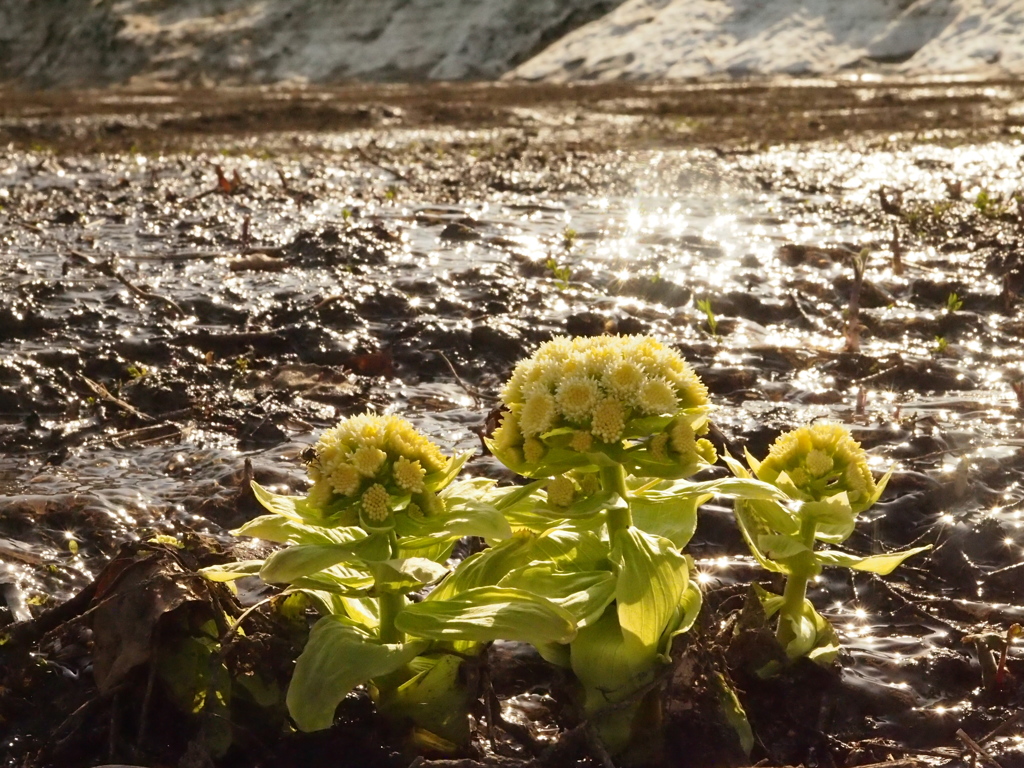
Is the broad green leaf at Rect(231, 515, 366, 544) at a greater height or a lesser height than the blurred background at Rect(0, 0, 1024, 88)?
lesser

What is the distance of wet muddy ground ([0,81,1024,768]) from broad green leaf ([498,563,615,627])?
0.29 meters

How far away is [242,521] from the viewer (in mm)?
3881

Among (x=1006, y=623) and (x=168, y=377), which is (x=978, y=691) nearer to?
(x=1006, y=623)

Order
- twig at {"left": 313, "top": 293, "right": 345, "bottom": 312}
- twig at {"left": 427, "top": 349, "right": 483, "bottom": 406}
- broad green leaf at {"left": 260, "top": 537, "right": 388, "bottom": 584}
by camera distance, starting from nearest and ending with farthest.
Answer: broad green leaf at {"left": 260, "top": 537, "right": 388, "bottom": 584} < twig at {"left": 427, "top": 349, "right": 483, "bottom": 406} < twig at {"left": 313, "top": 293, "right": 345, "bottom": 312}

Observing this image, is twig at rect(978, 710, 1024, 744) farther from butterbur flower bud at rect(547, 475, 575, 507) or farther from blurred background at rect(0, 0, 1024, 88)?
blurred background at rect(0, 0, 1024, 88)

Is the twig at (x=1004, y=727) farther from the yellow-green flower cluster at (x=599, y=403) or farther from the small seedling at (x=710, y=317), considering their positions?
the small seedling at (x=710, y=317)

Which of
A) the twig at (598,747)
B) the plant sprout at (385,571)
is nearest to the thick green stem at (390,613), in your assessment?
the plant sprout at (385,571)

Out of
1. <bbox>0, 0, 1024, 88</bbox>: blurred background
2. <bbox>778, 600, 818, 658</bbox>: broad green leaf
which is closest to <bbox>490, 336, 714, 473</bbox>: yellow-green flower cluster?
<bbox>778, 600, 818, 658</bbox>: broad green leaf

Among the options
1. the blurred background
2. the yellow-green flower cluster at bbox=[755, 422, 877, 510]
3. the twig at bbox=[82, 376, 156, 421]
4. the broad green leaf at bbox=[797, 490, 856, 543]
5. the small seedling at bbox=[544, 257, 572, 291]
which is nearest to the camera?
the broad green leaf at bbox=[797, 490, 856, 543]

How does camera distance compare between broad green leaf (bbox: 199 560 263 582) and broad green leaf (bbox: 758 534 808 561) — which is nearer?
broad green leaf (bbox: 199 560 263 582)

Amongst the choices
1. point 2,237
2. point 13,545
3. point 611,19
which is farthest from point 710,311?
point 611,19

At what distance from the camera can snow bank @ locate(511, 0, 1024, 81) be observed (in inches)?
917

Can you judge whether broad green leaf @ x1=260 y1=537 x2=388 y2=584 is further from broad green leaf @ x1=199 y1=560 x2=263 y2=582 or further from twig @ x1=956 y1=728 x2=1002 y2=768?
twig @ x1=956 y1=728 x2=1002 y2=768

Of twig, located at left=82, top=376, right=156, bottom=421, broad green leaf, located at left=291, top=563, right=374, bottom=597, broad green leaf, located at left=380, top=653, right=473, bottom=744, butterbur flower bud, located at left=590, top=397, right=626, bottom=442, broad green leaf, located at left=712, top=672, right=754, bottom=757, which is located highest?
butterbur flower bud, located at left=590, top=397, right=626, bottom=442
